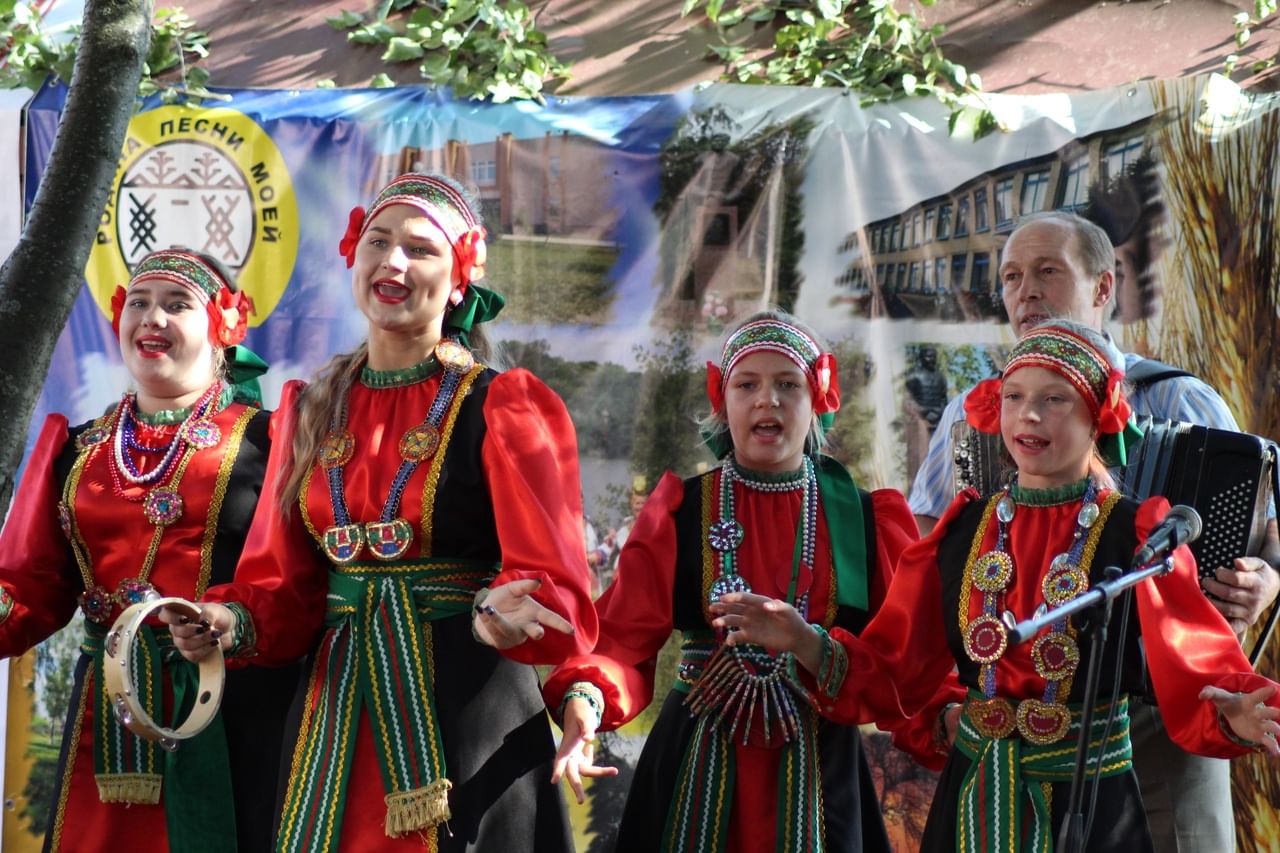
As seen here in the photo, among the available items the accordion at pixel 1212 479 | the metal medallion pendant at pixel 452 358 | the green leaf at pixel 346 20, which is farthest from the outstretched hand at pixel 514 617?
the green leaf at pixel 346 20

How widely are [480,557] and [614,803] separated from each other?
7.32ft

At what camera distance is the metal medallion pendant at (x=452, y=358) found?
126 inches

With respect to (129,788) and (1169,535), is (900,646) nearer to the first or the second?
(1169,535)

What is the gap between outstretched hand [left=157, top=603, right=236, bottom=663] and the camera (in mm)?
3049

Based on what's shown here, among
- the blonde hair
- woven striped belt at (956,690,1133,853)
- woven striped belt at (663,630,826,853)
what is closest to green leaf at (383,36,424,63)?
the blonde hair

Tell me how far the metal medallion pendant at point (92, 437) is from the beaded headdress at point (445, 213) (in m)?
0.92

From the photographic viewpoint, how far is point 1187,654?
291 cm

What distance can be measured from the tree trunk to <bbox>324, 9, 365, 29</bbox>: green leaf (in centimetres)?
199

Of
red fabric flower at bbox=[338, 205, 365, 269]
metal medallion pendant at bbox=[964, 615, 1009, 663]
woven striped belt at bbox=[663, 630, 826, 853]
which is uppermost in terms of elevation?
red fabric flower at bbox=[338, 205, 365, 269]

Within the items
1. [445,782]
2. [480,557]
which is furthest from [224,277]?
[445,782]

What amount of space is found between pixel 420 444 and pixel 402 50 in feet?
8.96

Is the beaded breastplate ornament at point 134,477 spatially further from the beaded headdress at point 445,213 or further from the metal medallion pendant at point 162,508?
the beaded headdress at point 445,213

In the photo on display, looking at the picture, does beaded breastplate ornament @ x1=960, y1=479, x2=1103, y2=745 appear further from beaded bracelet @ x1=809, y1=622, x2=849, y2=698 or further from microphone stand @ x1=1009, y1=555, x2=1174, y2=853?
microphone stand @ x1=1009, y1=555, x2=1174, y2=853

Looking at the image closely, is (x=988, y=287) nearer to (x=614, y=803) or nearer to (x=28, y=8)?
(x=614, y=803)
